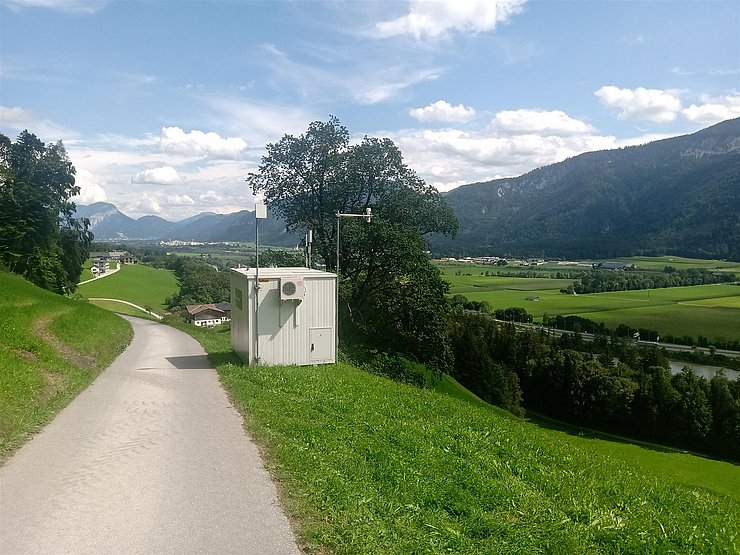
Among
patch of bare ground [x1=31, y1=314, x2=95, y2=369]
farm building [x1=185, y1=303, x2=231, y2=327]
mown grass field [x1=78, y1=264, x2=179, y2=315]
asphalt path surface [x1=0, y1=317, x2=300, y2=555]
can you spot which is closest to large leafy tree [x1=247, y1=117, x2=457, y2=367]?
patch of bare ground [x1=31, y1=314, x2=95, y2=369]

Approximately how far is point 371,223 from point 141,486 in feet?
66.6

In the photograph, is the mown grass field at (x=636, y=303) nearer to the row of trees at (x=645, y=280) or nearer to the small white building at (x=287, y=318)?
the row of trees at (x=645, y=280)

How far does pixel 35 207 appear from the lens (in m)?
41.5

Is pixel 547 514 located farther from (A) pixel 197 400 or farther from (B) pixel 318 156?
(B) pixel 318 156

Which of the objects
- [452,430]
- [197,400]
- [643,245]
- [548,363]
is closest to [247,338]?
[197,400]

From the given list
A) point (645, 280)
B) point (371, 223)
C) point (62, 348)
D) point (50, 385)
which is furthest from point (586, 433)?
point (645, 280)

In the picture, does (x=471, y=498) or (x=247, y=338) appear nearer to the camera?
(x=471, y=498)

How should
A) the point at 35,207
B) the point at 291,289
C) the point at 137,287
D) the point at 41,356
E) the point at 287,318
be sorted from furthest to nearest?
the point at 137,287, the point at 35,207, the point at 287,318, the point at 291,289, the point at 41,356

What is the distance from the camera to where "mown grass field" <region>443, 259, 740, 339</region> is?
78.7 meters

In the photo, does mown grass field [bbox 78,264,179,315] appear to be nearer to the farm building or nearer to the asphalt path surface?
the farm building

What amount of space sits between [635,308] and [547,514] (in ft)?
305

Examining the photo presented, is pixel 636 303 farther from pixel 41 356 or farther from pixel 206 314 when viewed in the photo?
pixel 41 356

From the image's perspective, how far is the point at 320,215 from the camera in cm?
3031

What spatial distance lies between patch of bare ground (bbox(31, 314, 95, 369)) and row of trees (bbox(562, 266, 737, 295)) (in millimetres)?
101771
